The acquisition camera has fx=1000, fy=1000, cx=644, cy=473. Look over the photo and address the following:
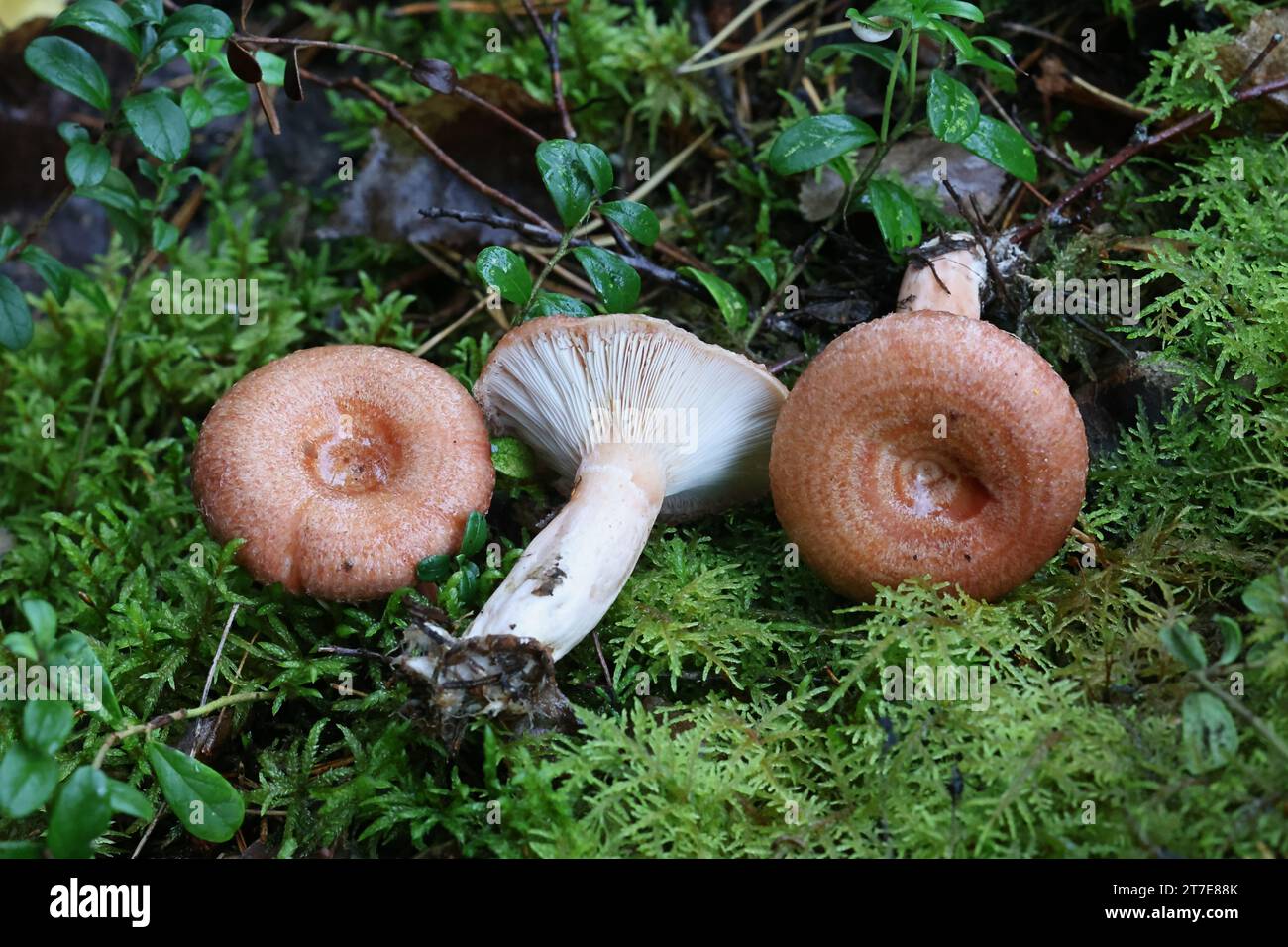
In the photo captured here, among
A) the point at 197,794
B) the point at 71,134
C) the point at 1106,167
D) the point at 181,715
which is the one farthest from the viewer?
the point at 1106,167

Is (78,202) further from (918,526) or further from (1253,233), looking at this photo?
(1253,233)

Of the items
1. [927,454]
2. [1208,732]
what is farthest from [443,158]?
[1208,732]

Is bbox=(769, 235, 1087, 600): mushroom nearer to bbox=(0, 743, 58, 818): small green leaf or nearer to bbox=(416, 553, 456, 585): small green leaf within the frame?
bbox=(416, 553, 456, 585): small green leaf

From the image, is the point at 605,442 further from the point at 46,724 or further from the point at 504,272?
the point at 46,724

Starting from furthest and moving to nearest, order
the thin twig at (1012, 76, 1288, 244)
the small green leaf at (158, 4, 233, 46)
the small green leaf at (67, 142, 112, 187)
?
the thin twig at (1012, 76, 1288, 244)
the small green leaf at (67, 142, 112, 187)
the small green leaf at (158, 4, 233, 46)

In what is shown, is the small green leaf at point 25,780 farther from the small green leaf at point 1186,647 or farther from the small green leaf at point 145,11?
the small green leaf at point 1186,647

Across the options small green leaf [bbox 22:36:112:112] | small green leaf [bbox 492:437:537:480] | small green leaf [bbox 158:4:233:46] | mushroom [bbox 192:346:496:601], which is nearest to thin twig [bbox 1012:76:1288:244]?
small green leaf [bbox 492:437:537:480]
